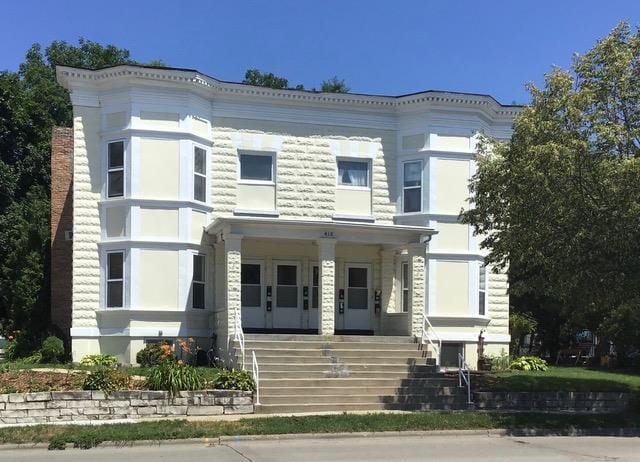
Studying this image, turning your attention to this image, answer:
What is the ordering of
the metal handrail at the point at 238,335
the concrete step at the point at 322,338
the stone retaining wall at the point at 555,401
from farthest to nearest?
1. the concrete step at the point at 322,338
2. the metal handrail at the point at 238,335
3. the stone retaining wall at the point at 555,401

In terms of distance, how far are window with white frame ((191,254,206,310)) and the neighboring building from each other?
0.05 metres

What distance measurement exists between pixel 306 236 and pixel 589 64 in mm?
8950

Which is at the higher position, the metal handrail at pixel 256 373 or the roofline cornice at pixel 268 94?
the roofline cornice at pixel 268 94

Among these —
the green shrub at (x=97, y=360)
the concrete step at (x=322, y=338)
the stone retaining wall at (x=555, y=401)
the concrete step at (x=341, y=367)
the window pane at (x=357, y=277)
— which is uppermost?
the window pane at (x=357, y=277)

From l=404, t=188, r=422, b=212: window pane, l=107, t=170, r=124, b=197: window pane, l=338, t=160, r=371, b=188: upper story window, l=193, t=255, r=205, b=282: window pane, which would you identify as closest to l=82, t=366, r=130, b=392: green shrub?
l=193, t=255, r=205, b=282: window pane

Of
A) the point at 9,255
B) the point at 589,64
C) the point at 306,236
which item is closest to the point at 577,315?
the point at 589,64

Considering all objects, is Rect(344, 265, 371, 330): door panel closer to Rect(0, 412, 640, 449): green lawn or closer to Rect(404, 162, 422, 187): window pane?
Rect(404, 162, 422, 187): window pane

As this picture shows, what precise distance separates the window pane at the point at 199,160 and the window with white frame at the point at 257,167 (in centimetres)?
128

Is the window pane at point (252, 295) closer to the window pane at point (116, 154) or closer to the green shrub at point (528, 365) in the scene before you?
the window pane at point (116, 154)

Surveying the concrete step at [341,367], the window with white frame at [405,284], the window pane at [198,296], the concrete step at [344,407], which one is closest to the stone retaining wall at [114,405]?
the concrete step at [344,407]

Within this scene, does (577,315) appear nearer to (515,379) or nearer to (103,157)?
(515,379)

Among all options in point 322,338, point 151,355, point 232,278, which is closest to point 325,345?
point 322,338

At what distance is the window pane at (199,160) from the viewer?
912 inches

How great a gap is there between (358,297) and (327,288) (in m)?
3.83
